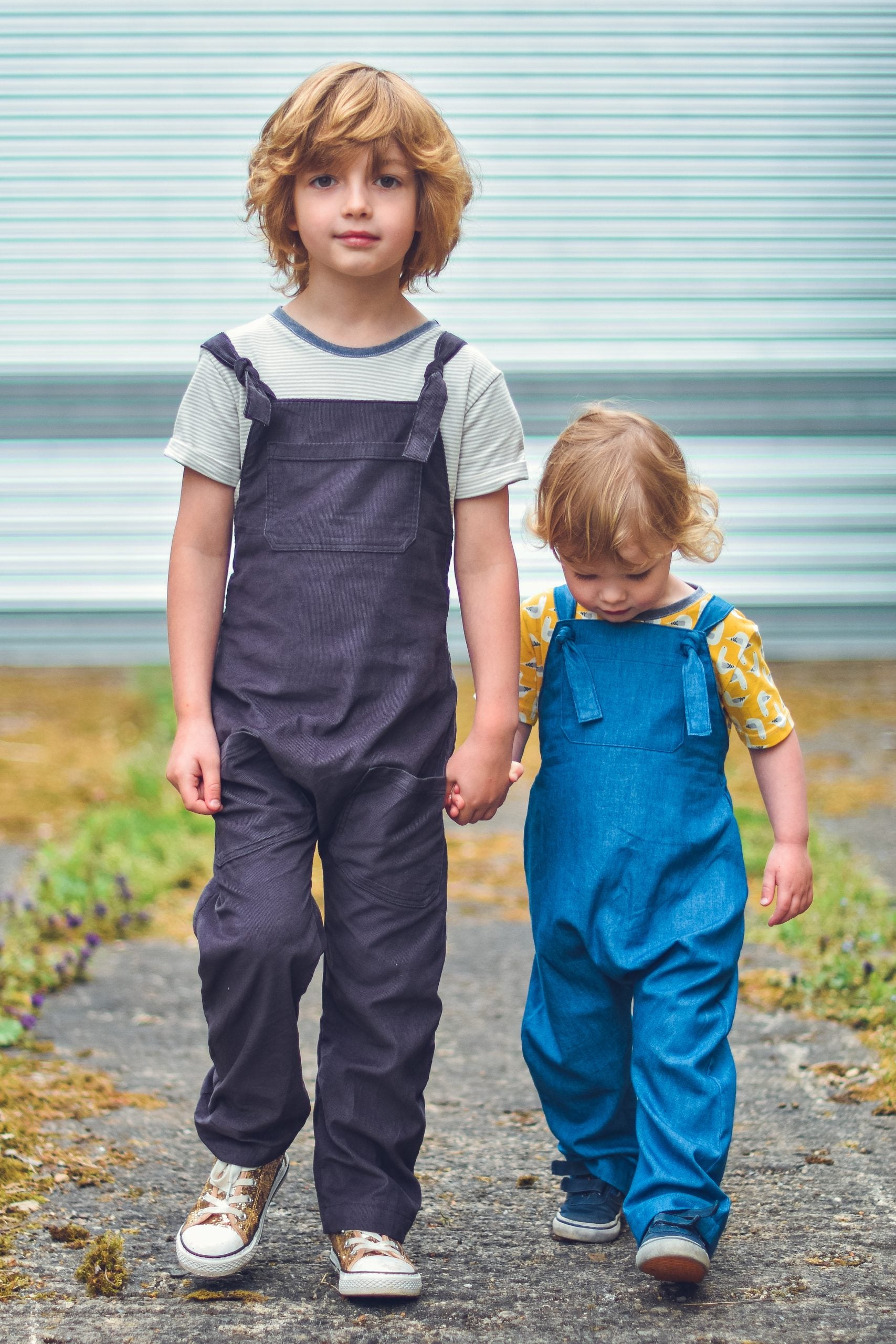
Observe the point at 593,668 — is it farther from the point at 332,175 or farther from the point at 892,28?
the point at 892,28

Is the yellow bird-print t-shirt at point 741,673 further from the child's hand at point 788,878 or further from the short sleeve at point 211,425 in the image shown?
the short sleeve at point 211,425

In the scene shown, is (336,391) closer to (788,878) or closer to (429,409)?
(429,409)

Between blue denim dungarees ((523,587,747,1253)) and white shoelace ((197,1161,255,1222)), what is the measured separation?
1.38 feet

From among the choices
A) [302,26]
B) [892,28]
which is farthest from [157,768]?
[892,28]

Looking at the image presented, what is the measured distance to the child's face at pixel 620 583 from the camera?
6.25 ft

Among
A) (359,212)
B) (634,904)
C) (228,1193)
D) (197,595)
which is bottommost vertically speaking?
(228,1193)

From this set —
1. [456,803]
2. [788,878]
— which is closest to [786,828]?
[788,878]

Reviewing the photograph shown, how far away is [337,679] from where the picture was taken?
71.2 inches

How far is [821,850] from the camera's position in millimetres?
3830

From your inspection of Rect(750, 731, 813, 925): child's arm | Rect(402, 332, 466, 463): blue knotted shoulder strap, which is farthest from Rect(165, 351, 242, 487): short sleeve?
Rect(750, 731, 813, 925): child's arm

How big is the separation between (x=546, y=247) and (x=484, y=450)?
4.67 metres

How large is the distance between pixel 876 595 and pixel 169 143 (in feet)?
11.8

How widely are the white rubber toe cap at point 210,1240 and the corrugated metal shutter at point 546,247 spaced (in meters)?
4.59

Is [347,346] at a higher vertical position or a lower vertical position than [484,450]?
higher
